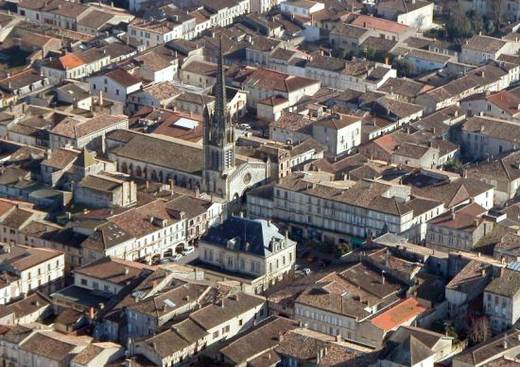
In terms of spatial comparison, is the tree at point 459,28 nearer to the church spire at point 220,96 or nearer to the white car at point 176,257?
the church spire at point 220,96

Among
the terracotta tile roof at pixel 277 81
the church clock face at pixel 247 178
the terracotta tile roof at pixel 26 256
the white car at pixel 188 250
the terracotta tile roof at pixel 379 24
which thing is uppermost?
the terracotta tile roof at pixel 26 256

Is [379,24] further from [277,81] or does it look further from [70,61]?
[70,61]

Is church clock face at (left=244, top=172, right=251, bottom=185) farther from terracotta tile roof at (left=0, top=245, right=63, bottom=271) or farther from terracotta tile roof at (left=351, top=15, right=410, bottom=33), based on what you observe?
terracotta tile roof at (left=351, top=15, right=410, bottom=33)

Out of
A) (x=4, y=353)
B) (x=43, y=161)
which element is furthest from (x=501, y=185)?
(x=4, y=353)

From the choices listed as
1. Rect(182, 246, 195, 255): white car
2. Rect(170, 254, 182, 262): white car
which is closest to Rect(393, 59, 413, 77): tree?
Rect(182, 246, 195, 255): white car

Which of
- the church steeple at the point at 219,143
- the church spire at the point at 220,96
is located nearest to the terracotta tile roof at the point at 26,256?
the church steeple at the point at 219,143
